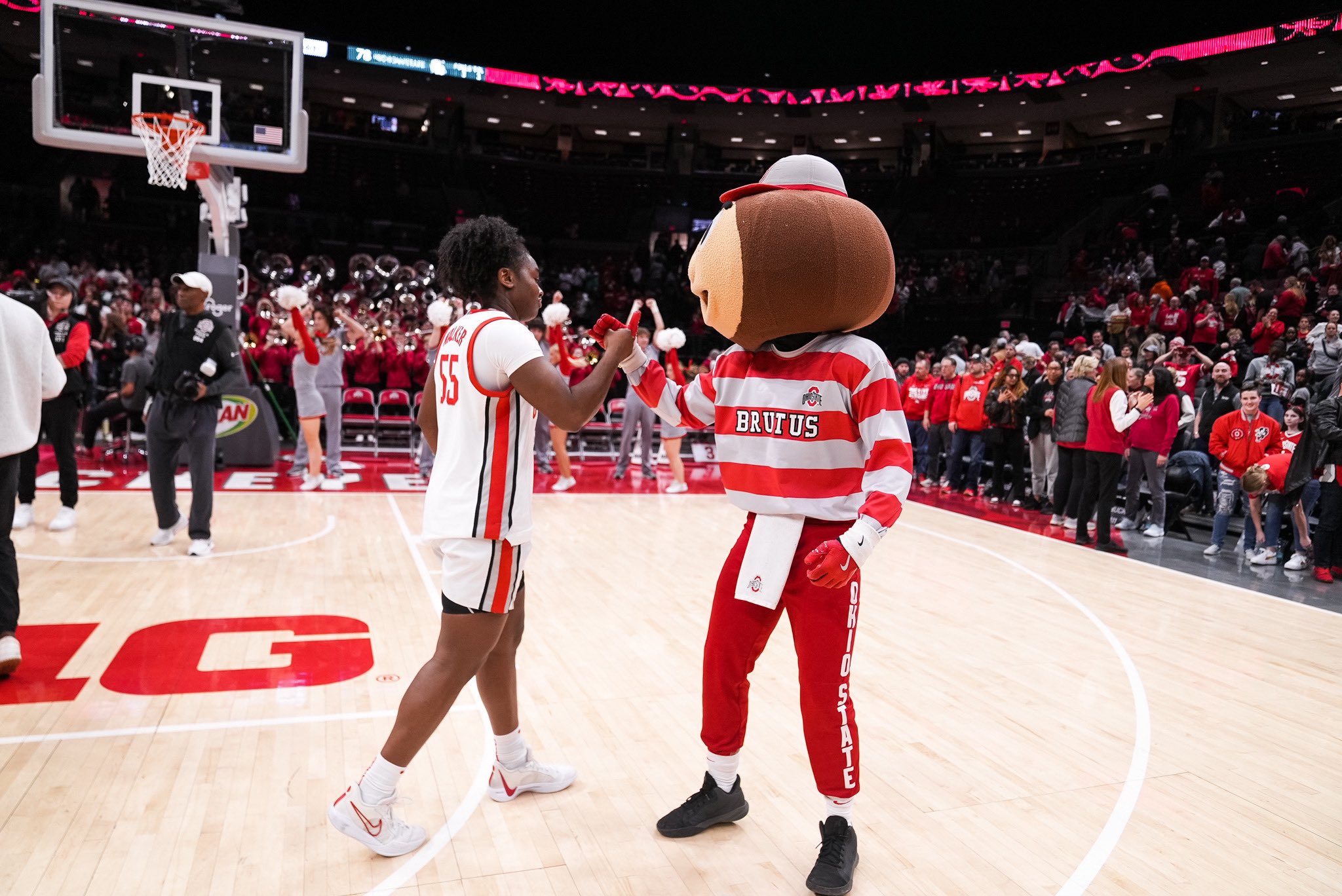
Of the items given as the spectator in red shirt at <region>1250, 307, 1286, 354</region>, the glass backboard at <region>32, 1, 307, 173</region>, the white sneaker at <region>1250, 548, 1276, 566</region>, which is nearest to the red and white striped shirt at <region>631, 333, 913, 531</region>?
the white sneaker at <region>1250, 548, 1276, 566</region>

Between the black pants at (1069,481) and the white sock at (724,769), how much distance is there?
21.2 ft

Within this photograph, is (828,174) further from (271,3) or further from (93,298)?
(271,3)

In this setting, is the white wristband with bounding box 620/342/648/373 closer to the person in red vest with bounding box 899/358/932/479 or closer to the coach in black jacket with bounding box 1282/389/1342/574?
the coach in black jacket with bounding box 1282/389/1342/574

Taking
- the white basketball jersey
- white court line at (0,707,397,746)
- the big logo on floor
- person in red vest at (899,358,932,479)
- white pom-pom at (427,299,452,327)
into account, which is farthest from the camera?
person in red vest at (899,358,932,479)

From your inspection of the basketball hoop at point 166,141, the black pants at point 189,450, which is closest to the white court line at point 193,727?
the black pants at point 189,450

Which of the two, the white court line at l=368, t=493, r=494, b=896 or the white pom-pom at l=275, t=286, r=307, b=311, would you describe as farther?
the white pom-pom at l=275, t=286, r=307, b=311

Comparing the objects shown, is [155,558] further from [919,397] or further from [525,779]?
[919,397]

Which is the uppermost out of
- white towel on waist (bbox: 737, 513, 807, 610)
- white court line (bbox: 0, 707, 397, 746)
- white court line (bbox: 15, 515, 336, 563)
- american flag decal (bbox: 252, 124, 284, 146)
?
american flag decal (bbox: 252, 124, 284, 146)

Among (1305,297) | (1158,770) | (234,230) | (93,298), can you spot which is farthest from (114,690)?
(1305,297)

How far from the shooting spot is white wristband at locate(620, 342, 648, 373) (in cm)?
249

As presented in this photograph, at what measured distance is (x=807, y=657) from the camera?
94.4 inches

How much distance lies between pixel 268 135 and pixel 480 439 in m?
7.89

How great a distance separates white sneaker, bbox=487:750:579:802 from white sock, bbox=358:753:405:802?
0.45 meters

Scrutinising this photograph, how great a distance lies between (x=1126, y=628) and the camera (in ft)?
16.6
